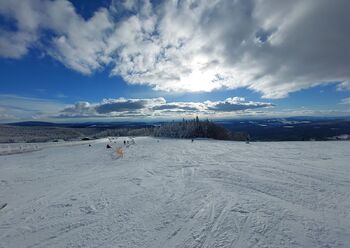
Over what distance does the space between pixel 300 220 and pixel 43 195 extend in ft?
28.7

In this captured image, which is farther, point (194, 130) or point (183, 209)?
point (194, 130)

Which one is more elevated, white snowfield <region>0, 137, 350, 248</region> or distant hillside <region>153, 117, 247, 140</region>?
distant hillside <region>153, 117, 247, 140</region>

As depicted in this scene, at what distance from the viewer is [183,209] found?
258 inches

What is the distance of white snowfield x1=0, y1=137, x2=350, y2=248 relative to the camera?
4965mm

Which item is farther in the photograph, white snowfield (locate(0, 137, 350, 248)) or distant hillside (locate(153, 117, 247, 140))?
distant hillside (locate(153, 117, 247, 140))

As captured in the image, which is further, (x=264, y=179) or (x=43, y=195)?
(x=264, y=179)

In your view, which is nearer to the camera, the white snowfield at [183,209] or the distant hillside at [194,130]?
the white snowfield at [183,209]

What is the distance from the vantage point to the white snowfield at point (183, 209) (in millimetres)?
4965

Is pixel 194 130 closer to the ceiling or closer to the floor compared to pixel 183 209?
closer to the ceiling

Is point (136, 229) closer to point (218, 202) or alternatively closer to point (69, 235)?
point (69, 235)

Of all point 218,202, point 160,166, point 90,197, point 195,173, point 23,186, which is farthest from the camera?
point 160,166

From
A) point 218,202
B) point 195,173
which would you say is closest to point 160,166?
point 195,173

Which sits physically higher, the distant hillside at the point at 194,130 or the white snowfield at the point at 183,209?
the distant hillside at the point at 194,130

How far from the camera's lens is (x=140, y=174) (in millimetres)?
11352
